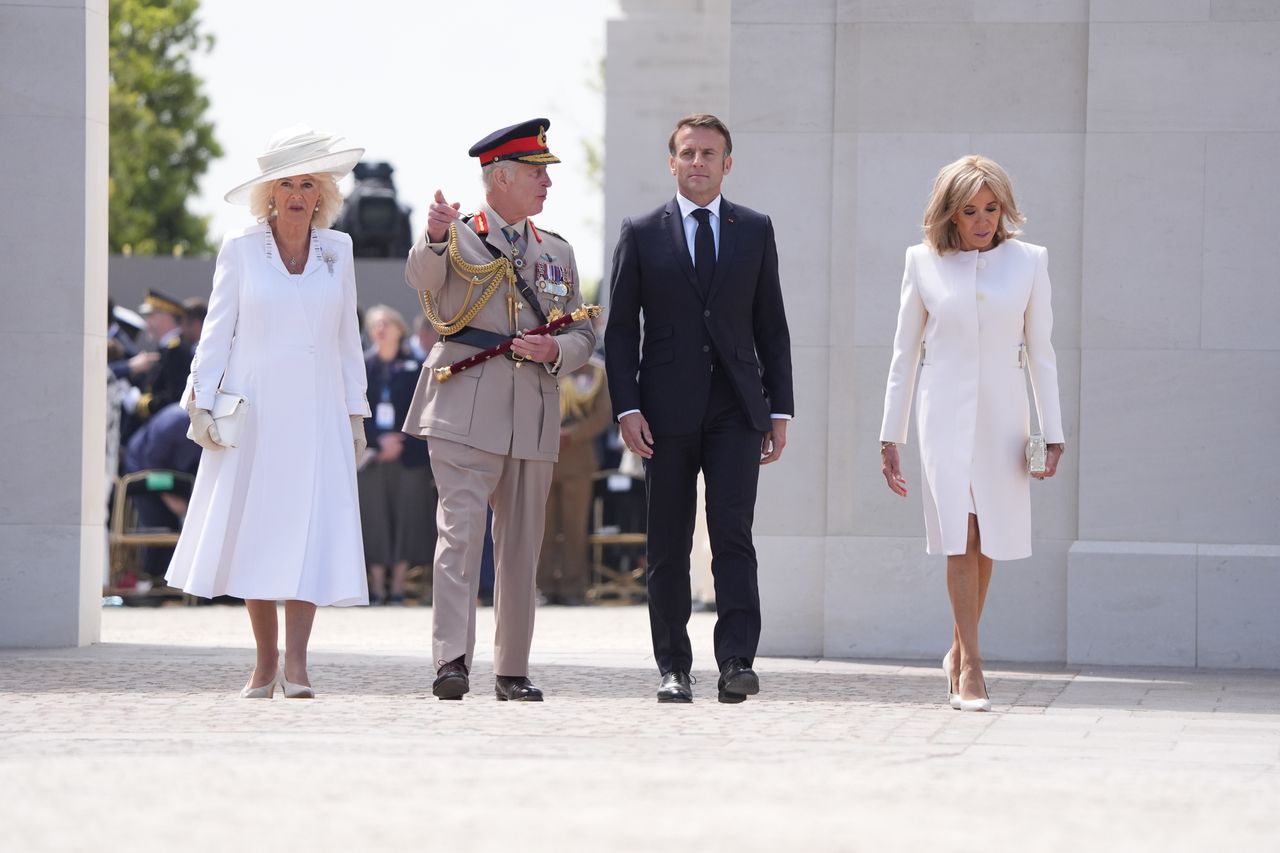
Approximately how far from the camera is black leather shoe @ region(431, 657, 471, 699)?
25.5 feet

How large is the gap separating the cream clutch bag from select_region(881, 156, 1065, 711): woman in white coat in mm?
2480

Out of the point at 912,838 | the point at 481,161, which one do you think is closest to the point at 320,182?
the point at 481,161

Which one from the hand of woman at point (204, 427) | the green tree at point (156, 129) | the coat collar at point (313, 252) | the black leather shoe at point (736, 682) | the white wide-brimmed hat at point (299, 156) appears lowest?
the black leather shoe at point (736, 682)

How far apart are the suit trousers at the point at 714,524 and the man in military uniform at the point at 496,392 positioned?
1.48ft

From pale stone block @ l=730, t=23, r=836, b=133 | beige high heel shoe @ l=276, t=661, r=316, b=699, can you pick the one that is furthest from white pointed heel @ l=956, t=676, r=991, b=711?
pale stone block @ l=730, t=23, r=836, b=133

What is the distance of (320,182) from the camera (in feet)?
26.9

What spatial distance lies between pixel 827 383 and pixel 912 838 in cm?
562

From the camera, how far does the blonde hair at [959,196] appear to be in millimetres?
7922

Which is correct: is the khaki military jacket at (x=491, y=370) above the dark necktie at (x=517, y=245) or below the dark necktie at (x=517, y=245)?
below

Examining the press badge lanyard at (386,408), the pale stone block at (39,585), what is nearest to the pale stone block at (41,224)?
the pale stone block at (39,585)

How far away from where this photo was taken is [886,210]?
33.5ft

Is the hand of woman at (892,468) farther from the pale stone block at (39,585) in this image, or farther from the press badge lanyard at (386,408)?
the press badge lanyard at (386,408)

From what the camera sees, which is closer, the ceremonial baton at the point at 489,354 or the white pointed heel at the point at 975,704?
the white pointed heel at the point at 975,704

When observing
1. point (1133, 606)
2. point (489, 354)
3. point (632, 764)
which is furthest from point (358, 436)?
point (1133, 606)
